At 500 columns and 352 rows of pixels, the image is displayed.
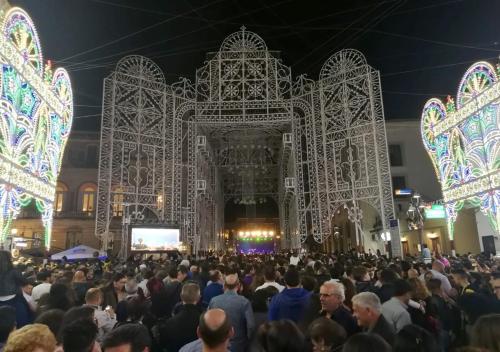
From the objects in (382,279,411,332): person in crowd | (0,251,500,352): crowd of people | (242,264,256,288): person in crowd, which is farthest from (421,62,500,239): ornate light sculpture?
(382,279,411,332): person in crowd

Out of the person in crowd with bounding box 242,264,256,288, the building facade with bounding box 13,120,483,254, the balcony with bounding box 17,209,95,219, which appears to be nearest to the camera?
the person in crowd with bounding box 242,264,256,288

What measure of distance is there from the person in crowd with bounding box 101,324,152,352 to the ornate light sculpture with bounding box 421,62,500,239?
17350 millimetres

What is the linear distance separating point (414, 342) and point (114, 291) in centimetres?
549

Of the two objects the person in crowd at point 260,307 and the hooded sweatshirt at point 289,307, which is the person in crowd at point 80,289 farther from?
the hooded sweatshirt at point 289,307

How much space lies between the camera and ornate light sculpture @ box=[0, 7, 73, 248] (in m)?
12.4

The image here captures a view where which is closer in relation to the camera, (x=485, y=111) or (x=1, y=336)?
(x=1, y=336)

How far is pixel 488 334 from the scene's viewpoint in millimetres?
2850

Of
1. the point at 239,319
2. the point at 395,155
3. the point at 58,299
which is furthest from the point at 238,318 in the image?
the point at 395,155

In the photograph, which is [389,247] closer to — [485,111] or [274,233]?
[485,111]

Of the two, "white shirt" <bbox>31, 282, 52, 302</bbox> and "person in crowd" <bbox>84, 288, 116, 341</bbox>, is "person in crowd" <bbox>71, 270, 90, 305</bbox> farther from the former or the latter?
"person in crowd" <bbox>84, 288, 116, 341</bbox>

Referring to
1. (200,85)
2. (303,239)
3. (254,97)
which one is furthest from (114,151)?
(303,239)

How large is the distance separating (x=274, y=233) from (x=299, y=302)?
169 ft

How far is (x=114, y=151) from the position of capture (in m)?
25.2

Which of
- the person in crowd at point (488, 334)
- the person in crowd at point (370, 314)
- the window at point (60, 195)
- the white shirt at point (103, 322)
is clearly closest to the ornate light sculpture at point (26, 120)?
the white shirt at point (103, 322)
